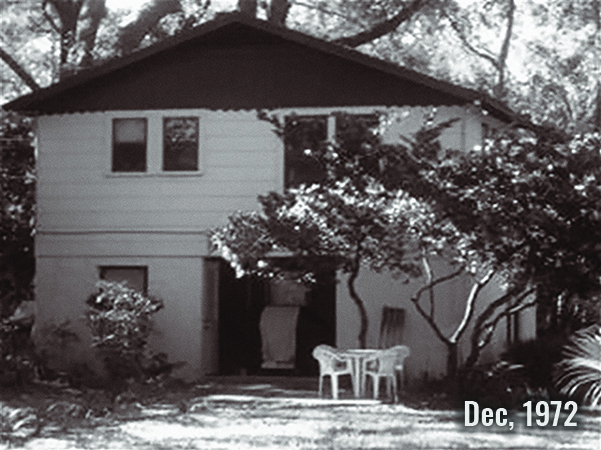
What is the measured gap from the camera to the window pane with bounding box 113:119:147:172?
2480cm

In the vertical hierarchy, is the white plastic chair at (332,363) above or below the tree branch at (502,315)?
below

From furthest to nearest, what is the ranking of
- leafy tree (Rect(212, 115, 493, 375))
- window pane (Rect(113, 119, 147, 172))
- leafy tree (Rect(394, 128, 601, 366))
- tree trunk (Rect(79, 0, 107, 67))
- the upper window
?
tree trunk (Rect(79, 0, 107, 67)) → window pane (Rect(113, 119, 147, 172)) → the upper window → leafy tree (Rect(212, 115, 493, 375)) → leafy tree (Rect(394, 128, 601, 366))

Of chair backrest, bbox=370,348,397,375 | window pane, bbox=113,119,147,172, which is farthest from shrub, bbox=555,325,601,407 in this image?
window pane, bbox=113,119,147,172

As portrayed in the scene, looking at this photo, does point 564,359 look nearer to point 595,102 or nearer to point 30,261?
point 30,261

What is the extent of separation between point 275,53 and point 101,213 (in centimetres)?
437

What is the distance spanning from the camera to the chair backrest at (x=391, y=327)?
23.2m

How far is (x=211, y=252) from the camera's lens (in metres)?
24.3

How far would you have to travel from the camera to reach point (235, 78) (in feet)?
80.7

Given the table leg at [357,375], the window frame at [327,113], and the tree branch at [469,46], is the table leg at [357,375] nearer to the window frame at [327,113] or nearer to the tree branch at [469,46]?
the window frame at [327,113]

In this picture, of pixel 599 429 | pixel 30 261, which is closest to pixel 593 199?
pixel 599 429

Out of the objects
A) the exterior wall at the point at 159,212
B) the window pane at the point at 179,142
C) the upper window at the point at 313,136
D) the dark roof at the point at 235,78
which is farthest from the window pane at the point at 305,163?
the window pane at the point at 179,142

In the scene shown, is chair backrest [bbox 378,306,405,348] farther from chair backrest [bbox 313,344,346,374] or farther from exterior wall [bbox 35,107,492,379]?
chair backrest [bbox 313,344,346,374]

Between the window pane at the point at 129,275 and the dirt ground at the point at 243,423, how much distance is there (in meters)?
3.64

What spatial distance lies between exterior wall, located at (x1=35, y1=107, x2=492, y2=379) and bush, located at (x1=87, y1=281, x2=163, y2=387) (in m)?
1.27
